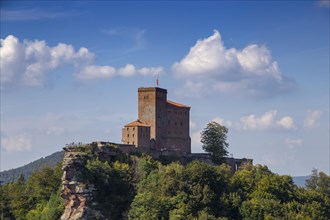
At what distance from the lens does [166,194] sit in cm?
7356

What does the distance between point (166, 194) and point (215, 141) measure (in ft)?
54.4

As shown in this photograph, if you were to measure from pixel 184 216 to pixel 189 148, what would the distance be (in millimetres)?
17650

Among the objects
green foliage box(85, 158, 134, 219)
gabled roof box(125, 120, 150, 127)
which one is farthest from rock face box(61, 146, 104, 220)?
gabled roof box(125, 120, 150, 127)

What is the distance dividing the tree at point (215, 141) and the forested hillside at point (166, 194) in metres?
3.76

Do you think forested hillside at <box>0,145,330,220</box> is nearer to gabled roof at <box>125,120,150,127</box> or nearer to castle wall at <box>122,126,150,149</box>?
castle wall at <box>122,126,150,149</box>

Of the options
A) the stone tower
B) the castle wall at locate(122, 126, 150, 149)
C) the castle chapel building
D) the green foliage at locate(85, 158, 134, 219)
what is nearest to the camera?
the green foliage at locate(85, 158, 134, 219)

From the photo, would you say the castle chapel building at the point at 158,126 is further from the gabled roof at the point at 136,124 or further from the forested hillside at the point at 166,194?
the forested hillside at the point at 166,194

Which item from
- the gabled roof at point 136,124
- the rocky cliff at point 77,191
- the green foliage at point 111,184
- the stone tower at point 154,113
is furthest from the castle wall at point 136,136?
the rocky cliff at point 77,191

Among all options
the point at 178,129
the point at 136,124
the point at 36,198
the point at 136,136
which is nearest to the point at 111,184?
the point at 136,136

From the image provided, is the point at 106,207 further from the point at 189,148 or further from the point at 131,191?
the point at 189,148

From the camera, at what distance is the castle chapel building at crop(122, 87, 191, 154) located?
8025cm

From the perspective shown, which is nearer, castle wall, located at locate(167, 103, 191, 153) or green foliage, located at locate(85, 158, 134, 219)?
green foliage, located at locate(85, 158, 134, 219)

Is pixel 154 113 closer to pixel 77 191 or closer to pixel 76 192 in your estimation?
pixel 77 191

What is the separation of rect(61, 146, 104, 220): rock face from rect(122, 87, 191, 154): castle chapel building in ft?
32.7
